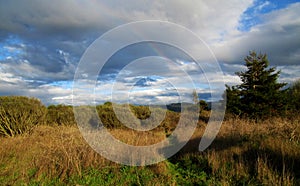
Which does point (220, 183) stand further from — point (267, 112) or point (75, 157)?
point (267, 112)

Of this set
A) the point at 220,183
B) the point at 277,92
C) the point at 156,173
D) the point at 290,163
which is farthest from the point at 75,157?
the point at 277,92

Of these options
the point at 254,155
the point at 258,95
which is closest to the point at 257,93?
the point at 258,95

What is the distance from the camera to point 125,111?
18078 millimetres

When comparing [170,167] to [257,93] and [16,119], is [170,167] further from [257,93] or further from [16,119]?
[257,93]

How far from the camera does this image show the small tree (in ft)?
66.0

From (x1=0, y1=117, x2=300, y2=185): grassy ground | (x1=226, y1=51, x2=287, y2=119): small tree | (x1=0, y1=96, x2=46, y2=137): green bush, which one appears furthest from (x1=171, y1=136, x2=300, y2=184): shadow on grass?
(x1=226, y1=51, x2=287, y2=119): small tree

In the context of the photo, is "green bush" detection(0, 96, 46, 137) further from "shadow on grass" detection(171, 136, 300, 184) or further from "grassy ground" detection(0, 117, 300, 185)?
"shadow on grass" detection(171, 136, 300, 184)

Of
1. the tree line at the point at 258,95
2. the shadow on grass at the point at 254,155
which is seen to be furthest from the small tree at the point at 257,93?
the shadow on grass at the point at 254,155

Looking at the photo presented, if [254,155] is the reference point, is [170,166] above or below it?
below

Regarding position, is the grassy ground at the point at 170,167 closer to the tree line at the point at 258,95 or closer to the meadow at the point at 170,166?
the meadow at the point at 170,166

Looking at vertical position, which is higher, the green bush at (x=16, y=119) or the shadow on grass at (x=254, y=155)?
the green bush at (x=16, y=119)

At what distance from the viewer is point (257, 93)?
2044 centimetres

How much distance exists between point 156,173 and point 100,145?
7.36ft

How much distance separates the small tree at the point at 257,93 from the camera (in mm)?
20109
